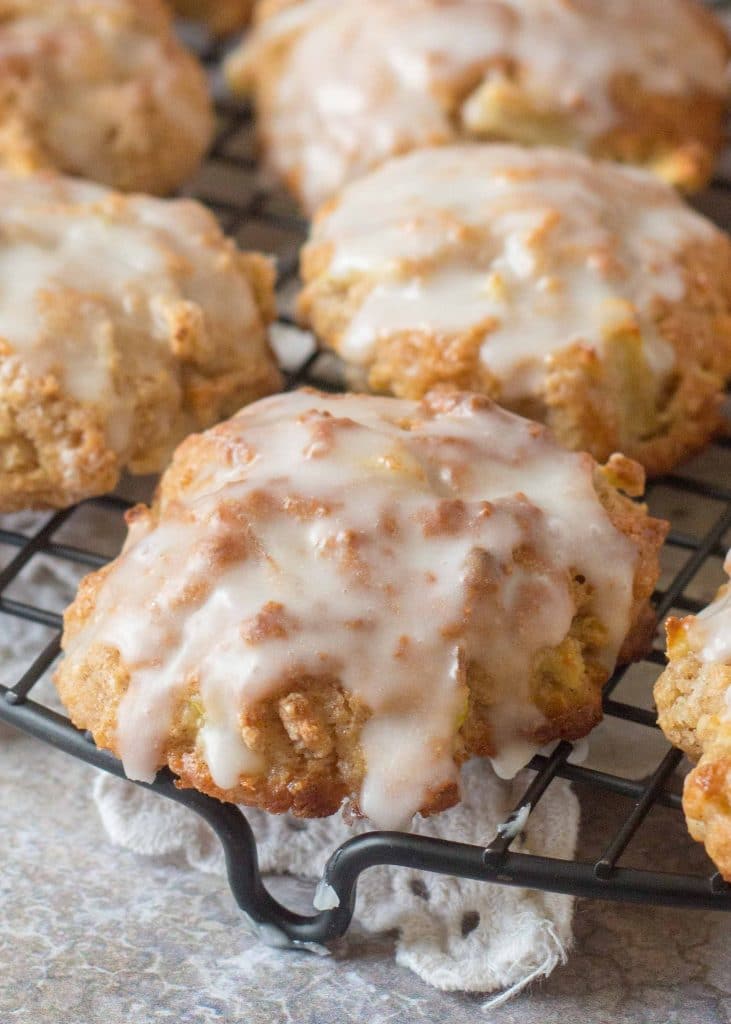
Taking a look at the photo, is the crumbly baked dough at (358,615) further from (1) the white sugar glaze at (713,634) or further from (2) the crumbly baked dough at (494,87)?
(2) the crumbly baked dough at (494,87)

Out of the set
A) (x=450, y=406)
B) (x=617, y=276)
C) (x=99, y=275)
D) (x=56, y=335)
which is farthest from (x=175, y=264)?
(x=617, y=276)

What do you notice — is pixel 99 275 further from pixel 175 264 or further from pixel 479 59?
pixel 479 59

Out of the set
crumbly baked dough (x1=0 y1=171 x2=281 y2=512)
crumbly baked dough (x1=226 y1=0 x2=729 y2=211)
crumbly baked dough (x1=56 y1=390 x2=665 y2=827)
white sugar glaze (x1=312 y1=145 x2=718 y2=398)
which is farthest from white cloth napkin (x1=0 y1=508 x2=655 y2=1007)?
crumbly baked dough (x1=226 y1=0 x2=729 y2=211)

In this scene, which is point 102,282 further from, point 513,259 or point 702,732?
point 702,732

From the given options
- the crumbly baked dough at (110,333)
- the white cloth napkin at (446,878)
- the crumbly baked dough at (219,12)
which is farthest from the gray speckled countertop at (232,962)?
the crumbly baked dough at (219,12)

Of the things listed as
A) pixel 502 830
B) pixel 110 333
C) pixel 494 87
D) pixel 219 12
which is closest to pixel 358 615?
pixel 502 830

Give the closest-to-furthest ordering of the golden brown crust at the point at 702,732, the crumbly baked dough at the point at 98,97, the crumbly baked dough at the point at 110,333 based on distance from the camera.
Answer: the golden brown crust at the point at 702,732 < the crumbly baked dough at the point at 110,333 < the crumbly baked dough at the point at 98,97

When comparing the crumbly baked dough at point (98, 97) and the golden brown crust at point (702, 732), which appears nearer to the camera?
the golden brown crust at point (702, 732)
